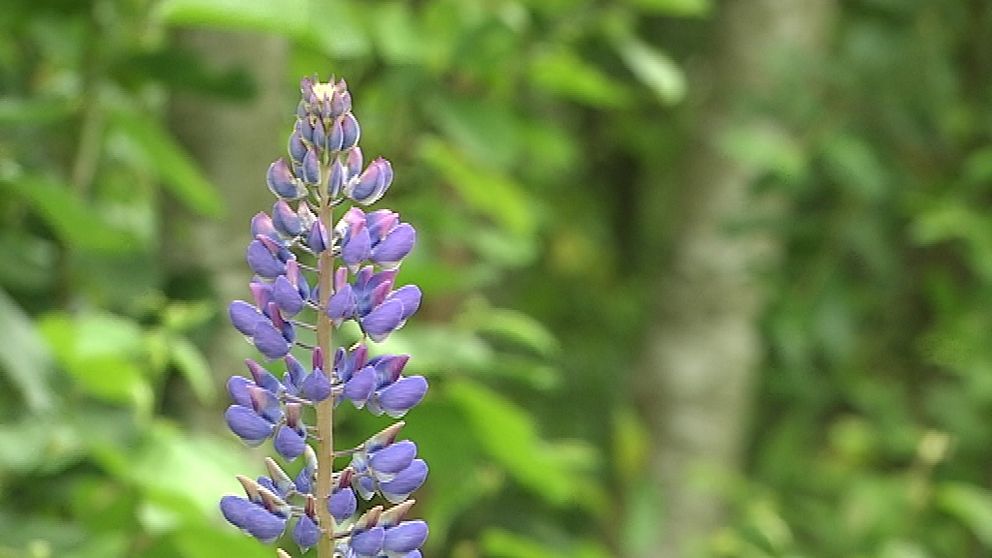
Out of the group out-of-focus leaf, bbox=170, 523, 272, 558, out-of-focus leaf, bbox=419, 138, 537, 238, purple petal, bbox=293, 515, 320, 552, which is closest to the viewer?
purple petal, bbox=293, 515, 320, 552

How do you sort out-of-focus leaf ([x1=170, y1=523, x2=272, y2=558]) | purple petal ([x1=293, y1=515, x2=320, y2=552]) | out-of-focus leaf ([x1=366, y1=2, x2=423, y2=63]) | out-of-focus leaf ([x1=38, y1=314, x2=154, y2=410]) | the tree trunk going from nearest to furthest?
purple petal ([x1=293, y1=515, x2=320, y2=552]), out-of-focus leaf ([x1=170, y1=523, x2=272, y2=558]), out-of-focus leaf ([x1=38, y1=314, x2=154, y2=410]), out-of-focus leaf ([x1=366, y1=2, x2=423, y2=63]), the tree trunk

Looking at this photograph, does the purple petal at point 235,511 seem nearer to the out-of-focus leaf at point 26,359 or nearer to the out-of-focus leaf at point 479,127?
the out-of-focus leaf at point 26,359

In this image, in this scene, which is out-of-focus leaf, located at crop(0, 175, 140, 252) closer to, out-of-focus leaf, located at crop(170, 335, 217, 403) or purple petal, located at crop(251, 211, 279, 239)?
out-of-focus leaf, located at crop(170, 335, 217, 403)

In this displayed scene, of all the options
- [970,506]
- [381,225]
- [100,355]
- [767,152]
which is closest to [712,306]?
[767,152]

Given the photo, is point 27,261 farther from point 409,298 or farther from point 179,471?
point 409,298

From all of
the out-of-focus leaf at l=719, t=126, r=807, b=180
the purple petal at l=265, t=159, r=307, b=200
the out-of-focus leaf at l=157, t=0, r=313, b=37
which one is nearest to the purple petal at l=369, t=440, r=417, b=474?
the purple petal at l=265, t=159, r=307, b=200

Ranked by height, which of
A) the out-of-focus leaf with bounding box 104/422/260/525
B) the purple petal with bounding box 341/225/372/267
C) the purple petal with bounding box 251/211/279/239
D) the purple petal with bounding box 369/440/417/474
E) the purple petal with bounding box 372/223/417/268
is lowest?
the purple petal with bounding box 369/440/417/474

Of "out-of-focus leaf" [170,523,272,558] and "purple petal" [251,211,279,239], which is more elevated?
"out-of-focus leaf" [170,523,272,558]

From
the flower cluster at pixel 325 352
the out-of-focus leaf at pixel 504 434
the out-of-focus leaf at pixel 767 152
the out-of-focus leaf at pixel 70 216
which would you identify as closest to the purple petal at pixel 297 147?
the flower cluster at pixel 325 352
